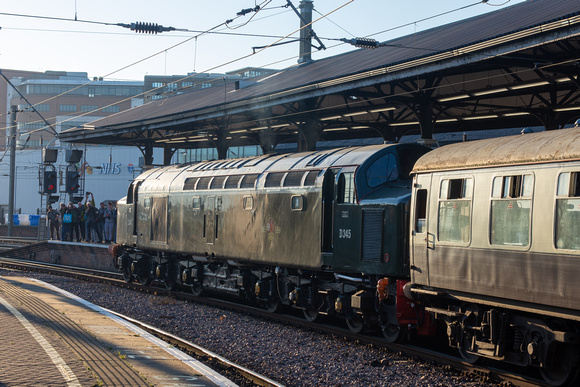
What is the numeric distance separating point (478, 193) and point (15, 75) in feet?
470

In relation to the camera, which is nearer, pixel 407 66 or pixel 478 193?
pixel 478 193

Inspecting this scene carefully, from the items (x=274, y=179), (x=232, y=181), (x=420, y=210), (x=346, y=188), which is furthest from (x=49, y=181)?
(x=420, y=210)

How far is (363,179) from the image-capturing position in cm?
1391

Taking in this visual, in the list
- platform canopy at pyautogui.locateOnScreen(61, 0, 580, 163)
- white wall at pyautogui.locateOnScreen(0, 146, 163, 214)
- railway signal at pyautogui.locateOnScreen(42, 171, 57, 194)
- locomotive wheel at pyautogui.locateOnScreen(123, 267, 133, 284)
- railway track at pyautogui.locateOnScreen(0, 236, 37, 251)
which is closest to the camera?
platform canopy at pyautogui.locateOnScreen(61, 0, 580, 163)

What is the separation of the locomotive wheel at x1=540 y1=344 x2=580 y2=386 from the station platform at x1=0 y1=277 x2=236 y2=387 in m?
4.53

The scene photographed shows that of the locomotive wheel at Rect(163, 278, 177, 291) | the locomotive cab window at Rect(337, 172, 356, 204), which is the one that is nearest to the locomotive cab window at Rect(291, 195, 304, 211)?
the locomotive cab window at Rect(337, 172, 356, 204)

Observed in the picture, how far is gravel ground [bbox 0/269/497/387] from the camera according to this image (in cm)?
1058

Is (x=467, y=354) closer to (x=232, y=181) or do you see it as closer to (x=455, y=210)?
Answer: (x=455, y=210)

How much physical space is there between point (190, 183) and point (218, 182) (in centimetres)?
188

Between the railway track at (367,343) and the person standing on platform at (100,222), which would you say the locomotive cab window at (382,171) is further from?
→ the person standing on platform at (100,222)

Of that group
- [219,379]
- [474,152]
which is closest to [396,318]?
[474,152]

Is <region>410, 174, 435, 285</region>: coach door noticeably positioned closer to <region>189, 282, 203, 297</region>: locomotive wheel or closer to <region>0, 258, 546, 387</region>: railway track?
<region>0, 258, 546, 387</region>: railway track

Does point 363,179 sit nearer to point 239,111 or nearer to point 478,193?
point 478,193

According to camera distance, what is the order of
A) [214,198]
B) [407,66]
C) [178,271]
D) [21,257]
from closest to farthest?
[407,66], [214,198], [178,271], [21,257]
